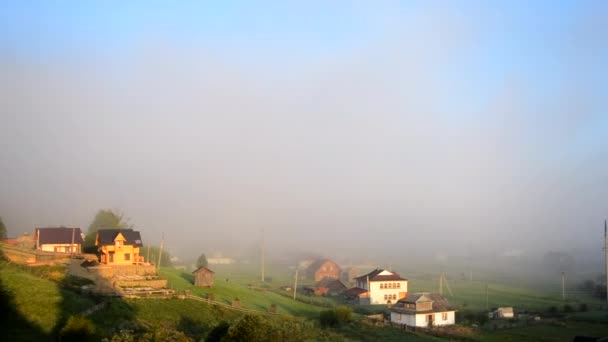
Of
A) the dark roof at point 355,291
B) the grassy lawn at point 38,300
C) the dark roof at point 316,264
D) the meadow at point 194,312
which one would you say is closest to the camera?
the grassy lawn at point 38,300

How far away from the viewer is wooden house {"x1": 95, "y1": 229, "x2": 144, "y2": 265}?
198 feet

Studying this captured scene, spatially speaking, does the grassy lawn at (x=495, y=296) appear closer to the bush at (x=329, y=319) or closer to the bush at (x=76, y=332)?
the bush at (x=329, y=319)

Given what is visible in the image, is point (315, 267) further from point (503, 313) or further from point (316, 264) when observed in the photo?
point (503, 313)

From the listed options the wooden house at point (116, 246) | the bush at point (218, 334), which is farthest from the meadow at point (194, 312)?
the wooden house at point (116, 246)

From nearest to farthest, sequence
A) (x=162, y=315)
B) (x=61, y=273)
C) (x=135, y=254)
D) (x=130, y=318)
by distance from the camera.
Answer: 1. (x=130, y=318)
2. (x=162, y=315)
3. (x=61, y=273)
4. (x=135, y=254)

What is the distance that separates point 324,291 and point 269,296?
17719mm

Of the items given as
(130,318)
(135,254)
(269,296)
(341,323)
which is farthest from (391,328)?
(135,254)

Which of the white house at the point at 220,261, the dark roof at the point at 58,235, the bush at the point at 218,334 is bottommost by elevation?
the white house at the point at 220,261

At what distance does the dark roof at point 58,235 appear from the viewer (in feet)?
220

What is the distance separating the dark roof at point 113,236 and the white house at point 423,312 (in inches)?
1171

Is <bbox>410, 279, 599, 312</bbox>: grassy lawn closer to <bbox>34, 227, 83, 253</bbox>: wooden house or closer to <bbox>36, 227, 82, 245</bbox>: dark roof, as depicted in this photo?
<bbox>34, 227, 83, 253</bbox>: wooden house

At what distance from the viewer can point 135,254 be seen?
62.9 meters

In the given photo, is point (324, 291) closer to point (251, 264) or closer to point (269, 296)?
point (269, 296)

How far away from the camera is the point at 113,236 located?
60812 mm
